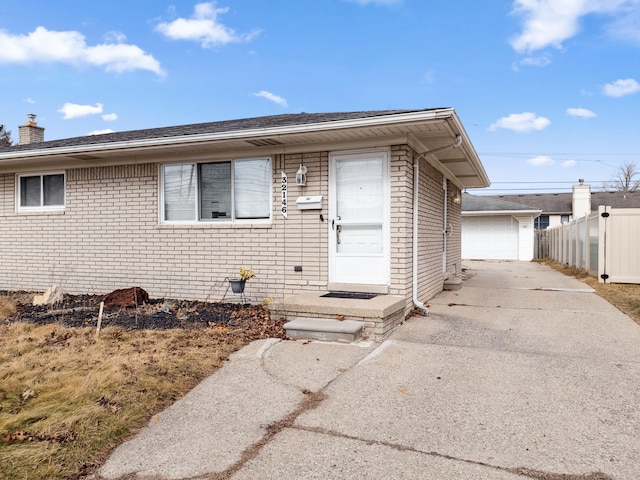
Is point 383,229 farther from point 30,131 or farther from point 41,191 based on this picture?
point 30,131

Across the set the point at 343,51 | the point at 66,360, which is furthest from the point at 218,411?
the point at 343,51

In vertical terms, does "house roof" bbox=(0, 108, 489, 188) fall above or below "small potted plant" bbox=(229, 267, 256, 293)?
above

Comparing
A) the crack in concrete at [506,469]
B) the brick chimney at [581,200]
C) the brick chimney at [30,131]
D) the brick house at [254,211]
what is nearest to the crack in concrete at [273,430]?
the crack in concrete at [506,469]

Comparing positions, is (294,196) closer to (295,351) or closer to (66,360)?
(295,351)

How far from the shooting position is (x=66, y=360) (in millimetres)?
4289

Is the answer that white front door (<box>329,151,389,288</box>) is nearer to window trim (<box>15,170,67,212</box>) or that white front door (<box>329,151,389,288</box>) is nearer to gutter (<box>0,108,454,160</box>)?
gutter (<box>0,108,454,160</box>)

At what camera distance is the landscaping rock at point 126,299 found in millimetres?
7156

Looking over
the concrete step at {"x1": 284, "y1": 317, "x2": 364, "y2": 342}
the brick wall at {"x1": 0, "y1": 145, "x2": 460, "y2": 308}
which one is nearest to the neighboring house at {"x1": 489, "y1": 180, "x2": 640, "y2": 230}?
the brick wall at {"x1": 0, "y1": 145, "x2": 460, "y2": 308}

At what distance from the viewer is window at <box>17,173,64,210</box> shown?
355 inches

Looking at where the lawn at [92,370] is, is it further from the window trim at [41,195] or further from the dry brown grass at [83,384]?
the window trim at [41,195]

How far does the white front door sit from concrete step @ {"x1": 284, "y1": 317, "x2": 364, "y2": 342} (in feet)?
4.60

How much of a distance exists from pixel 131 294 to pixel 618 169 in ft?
176

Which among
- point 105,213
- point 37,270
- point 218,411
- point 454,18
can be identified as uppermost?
point 454,18

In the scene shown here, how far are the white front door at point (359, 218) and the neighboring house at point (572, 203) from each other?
28.6 metres
